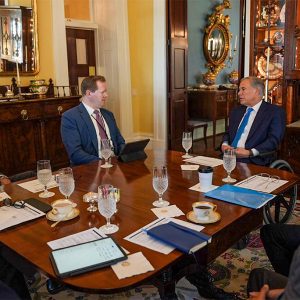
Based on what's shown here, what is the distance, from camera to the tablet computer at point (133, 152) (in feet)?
7.73

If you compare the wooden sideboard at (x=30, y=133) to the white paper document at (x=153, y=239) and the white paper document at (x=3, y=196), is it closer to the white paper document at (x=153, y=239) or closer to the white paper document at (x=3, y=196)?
the white paper document at (x=3, y=196)

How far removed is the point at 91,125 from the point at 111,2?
11.3ft

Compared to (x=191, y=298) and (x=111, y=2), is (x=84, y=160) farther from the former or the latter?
(x=111, y=2)

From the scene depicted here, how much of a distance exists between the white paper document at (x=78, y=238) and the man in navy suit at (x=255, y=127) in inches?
64.7

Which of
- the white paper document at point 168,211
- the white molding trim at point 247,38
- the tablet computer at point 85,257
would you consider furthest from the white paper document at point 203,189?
the white molding trim at point 247,38

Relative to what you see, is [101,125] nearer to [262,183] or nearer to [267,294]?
[262,183]

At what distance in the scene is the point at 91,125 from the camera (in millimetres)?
2734

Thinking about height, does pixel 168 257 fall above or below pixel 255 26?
below

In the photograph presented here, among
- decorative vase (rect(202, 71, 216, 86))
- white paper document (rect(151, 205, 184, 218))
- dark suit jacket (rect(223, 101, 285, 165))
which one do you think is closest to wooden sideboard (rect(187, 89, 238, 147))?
decorative vase (rect(202, 71, 216, 86))

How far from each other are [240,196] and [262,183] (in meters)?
0.26

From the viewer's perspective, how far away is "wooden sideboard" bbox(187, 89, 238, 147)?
6277 millimetres

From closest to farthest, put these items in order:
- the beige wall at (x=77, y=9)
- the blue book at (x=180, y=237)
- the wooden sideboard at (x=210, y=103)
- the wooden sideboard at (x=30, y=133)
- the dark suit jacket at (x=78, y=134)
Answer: the blue book at (x=180, y=237) < the dark suit jacket at (x=78, y=134) < the wooden sideboard at (x=30, y=133) < the beige wall at (x=77, y=9) < the wooden sideboard at (x=210, y=103)

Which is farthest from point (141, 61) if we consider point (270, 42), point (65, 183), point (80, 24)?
point (65, 183)

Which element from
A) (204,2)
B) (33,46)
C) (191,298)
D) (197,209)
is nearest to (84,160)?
(191,298)
